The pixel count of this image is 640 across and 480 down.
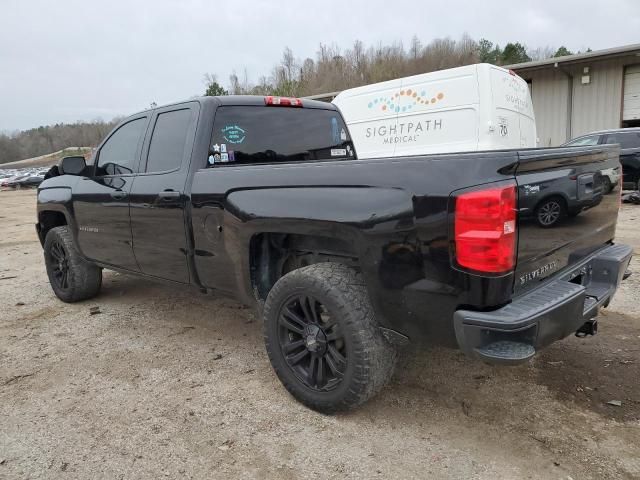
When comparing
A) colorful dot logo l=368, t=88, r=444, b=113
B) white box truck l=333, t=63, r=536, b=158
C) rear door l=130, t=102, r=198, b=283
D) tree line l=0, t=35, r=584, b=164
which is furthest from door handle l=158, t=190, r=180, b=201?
tree line l=0, t=35, r=584, b=164

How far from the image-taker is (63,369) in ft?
12.1

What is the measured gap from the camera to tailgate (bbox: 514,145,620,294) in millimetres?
2283

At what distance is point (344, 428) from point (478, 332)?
1.02 m

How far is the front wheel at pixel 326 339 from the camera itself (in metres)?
2.64

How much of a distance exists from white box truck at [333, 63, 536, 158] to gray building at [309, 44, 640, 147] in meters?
8.36

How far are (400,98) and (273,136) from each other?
20.8 feet

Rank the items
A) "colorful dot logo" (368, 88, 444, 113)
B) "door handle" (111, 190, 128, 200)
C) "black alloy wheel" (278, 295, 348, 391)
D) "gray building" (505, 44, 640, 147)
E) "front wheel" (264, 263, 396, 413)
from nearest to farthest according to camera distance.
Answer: "front wheel" (264, 263, 396, 413) < "black alloy wheel" (278, 295, 348, 391) < "door handle" (111, 190, 128, 200) < "colorful dot logo" (368, 88, 444, 113) < "gray building" (505, 44, 640, 147)

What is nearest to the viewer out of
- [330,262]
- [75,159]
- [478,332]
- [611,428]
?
[478,332]

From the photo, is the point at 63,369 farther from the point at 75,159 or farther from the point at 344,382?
the point at 344,382

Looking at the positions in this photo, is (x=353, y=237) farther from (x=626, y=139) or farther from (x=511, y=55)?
(x=511, y=55)

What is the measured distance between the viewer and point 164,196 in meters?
3.67

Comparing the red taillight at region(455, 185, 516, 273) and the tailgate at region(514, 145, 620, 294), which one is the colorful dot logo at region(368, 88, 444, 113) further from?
the red taillight at region(455, 185, 516, 273)

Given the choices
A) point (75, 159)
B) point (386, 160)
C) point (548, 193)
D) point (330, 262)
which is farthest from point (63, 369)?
point (548, 193)

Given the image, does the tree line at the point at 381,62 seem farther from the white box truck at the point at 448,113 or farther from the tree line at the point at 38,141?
the tree line at the point at 38,141
